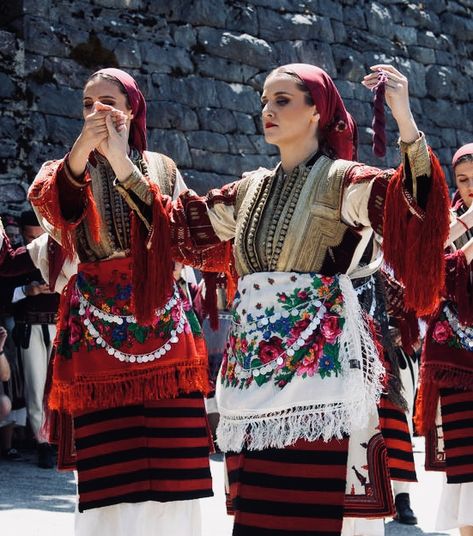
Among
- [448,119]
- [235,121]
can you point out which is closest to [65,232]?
[235,121]

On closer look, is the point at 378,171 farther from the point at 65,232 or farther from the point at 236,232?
the point at 65,232

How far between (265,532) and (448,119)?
10.5 m

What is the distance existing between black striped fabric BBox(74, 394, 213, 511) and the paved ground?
1240 mm

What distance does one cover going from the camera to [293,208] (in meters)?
3.95

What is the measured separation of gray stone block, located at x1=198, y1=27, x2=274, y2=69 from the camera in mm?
11109

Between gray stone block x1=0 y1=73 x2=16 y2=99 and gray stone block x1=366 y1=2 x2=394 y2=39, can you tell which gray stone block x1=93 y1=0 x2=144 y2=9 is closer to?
gray stone block x1=0 y1=73 x2=16 y2=99

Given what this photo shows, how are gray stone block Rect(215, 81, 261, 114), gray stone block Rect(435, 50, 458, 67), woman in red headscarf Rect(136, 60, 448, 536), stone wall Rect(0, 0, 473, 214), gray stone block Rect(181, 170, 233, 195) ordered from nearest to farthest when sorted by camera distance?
1. woman in red headscarf Rect(136, 60, 448, 536)
2. stone wall Rect(0, 0, 473, 214)
3. gray stone block Rect(181, 170, 233, 195)
4. gray stone block Rect(215, 81, 261, 114)
5. gray stone block Rect(435, 50, 458, 67)

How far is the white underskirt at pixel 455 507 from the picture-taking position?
5457mm

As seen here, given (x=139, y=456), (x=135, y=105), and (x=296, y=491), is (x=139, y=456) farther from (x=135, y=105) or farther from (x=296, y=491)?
(x=135, y=105)

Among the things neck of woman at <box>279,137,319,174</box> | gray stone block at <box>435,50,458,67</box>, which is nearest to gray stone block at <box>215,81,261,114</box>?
gray stone block at <box>435,50,458,67</box>

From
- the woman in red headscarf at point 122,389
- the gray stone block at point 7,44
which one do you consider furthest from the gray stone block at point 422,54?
the woman in red headscarf at point 122,389

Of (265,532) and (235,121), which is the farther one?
(235,121)

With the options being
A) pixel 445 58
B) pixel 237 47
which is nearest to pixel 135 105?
pixel 237 47

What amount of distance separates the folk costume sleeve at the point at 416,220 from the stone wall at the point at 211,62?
5.77 m
